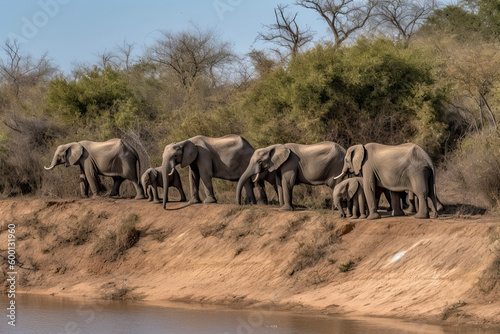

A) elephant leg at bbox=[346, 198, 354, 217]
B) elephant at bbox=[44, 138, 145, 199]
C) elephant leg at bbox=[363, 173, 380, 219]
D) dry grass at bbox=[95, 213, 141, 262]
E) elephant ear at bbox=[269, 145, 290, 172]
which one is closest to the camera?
elephant leg at bbox=[363, 173, 380, 219]

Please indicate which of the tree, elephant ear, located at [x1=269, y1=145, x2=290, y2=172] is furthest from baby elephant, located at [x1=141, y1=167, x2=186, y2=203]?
the tree

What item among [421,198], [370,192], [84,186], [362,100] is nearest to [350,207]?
[370,192]

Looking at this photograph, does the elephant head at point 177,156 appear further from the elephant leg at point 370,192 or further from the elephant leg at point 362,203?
the elephant leg at point 370,192

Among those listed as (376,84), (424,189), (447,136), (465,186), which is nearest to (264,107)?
(376,84)

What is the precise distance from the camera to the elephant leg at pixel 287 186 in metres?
18.5

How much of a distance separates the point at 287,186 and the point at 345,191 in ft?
6.87

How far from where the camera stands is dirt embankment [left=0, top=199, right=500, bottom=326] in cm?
1388

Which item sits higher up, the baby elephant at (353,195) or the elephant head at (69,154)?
the elephant head at (69,154)

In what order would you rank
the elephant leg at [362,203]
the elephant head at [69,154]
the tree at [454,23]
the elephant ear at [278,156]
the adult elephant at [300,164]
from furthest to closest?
the tree at [454,23] < the elephant head at [69,154] < the elephant ear at [278,156] < the adult elephant at [300,164] < the elephant leg at [362,203]

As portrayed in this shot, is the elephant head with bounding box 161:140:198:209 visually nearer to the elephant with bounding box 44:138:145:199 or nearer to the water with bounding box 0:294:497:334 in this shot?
the elephant with bounding box 44:138:145:199

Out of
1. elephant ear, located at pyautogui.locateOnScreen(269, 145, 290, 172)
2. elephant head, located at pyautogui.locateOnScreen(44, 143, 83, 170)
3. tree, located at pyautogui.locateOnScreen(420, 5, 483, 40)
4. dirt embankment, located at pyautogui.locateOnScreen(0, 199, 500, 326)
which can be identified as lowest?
dirt embankment, located at pyautogui.locateOnScreen(0, 199, 500, 326)

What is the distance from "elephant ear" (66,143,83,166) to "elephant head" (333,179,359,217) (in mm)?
8636

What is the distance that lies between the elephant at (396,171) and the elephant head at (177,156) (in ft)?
15.4

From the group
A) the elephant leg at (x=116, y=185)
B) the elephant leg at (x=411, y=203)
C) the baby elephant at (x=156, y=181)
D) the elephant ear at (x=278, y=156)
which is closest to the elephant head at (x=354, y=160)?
the elephant leg at (x=411, y=203)
